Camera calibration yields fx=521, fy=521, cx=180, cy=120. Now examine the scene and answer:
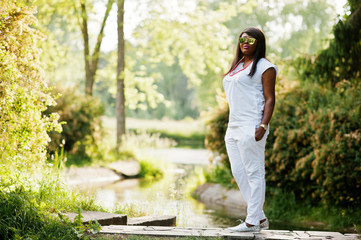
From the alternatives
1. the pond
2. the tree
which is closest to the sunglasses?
the pond

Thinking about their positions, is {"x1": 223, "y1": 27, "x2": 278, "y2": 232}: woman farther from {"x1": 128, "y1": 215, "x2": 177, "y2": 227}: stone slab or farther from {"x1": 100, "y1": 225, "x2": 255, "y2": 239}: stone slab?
{"x1": 128, "y1": 215, "x2": 177, "y2": 227}: stone slab

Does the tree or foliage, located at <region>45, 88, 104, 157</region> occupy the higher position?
the tree

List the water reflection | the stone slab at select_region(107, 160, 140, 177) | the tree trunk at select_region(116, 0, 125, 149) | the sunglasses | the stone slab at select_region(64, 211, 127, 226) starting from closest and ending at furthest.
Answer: the sunglasses, the stone slab at select_region(64, 211, 127, 226), the water reflection, the stone slab at select_region(107, 160, 140, 177), the tree trunk at select_region(116, 0, 125, 149)

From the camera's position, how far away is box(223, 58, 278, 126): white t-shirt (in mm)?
5086

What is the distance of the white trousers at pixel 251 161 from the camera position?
506cm

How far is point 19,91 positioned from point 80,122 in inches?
406

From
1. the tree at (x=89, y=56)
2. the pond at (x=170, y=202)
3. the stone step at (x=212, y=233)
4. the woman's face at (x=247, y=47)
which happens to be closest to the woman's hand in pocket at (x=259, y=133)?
the woman's face at (x=247, y=47)

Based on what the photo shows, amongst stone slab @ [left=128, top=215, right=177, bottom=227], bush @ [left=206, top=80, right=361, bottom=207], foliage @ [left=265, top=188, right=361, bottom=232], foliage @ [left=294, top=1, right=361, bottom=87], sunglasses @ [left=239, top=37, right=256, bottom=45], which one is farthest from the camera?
foliage @ [left=294, top=1, right=361, bottom=87]

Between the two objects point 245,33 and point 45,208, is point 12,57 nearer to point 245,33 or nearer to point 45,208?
point 45,208

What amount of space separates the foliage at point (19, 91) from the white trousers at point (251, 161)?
2.64 meters

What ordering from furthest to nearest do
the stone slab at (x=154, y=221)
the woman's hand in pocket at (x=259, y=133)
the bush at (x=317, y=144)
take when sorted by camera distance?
1. the bush at (x=317, y=144)
2. the stone slab at (x=154, y=221)
3. the woman's hand in pocket at (x=259, y=133)

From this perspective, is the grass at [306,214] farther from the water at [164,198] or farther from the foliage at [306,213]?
the water at [164,198]

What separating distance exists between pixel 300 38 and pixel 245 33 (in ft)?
112

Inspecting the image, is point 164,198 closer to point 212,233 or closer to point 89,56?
point 212,233
